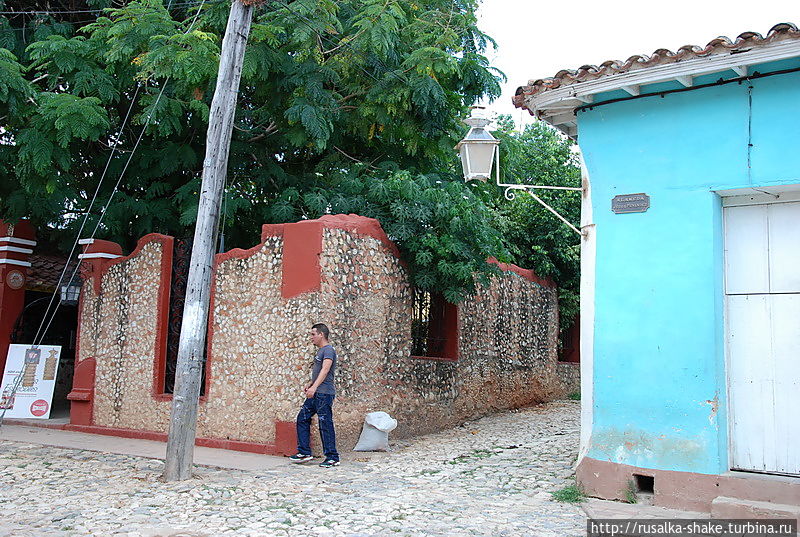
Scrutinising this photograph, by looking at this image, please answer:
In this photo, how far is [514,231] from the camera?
52.0ft

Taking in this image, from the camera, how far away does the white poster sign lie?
12.2 meters

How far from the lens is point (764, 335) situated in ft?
22.0

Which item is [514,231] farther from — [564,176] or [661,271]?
[661,271]

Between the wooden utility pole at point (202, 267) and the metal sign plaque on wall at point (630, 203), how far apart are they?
4.12 m

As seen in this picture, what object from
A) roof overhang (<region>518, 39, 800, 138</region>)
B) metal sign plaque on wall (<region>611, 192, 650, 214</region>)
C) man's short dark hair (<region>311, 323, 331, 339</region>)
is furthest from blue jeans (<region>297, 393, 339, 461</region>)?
roof overhang (<region>518, 39, 800, 138</region>)

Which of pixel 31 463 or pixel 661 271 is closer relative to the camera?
pixel 661 271

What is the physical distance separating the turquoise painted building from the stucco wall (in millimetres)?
11

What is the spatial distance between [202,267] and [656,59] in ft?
16.1

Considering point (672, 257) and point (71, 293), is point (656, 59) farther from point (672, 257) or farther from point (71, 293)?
point (71, 293)

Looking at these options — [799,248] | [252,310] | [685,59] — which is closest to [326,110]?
[252,310]

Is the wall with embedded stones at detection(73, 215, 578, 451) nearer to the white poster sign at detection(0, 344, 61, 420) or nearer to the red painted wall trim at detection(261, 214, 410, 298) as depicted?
the red painted wall trim at detection(261, 214, 410, 298)

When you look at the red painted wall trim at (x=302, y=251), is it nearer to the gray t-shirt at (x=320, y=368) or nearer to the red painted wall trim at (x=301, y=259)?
the red painted wall trim at (x=301, y=259)

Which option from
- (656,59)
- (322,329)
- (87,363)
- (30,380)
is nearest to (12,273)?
(30,380)

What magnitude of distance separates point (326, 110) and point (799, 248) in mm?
6742
